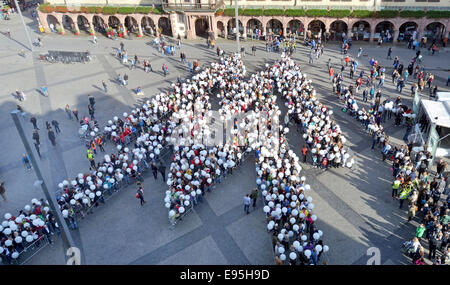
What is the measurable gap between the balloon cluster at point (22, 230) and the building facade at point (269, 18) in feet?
106

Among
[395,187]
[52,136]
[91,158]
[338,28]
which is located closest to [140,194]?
[91,158]

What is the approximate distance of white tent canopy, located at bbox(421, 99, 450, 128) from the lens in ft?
73.0

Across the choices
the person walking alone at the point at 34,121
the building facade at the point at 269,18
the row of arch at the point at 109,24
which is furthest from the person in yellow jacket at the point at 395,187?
the row of arch at the point at 109,24

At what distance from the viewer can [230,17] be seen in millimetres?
44781

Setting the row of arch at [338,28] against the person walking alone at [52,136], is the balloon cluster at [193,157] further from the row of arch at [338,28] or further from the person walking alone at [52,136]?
the row of arch at [338,28]

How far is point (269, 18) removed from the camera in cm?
4381

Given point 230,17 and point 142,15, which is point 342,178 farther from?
point 142,15

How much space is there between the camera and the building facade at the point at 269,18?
40219 mm

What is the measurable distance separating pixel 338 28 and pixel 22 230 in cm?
4023

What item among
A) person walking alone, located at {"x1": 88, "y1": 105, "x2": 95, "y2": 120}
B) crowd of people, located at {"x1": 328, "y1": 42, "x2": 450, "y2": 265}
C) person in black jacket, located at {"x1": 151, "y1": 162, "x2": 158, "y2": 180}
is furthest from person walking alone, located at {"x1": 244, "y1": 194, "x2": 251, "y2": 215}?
person walking alone, located at {"x1": 88, "y1": 105, "x2": 95, "y2": 120}

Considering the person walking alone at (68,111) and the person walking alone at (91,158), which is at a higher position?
the person walking alone at (68,111)

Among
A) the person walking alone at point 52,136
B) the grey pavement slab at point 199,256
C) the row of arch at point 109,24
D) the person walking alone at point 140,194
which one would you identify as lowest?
the grey pavement slab at point 199,256

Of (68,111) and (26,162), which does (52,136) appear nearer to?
(26,162)

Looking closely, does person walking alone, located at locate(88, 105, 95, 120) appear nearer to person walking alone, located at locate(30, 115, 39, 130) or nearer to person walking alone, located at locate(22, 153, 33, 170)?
person walking alone, located at locate(30, 115, 39, 130)
